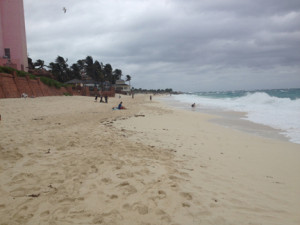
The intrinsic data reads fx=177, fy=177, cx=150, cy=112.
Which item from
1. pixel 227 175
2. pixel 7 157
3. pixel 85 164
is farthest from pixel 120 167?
pixel 7 157

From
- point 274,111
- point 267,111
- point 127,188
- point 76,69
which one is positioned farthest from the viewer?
point 76,69

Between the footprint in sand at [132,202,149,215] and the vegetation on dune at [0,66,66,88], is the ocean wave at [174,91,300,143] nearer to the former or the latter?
the footprint in sand at [132,202,149,215]

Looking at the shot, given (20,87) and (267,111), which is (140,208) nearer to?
(267,111)

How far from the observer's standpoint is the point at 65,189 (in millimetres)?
2721

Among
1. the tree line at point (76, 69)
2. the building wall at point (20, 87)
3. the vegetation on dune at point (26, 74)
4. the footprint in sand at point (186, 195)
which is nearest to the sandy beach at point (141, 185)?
the footprint in sand at point (186, 195)

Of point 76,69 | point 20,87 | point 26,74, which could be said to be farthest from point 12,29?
point 76,69

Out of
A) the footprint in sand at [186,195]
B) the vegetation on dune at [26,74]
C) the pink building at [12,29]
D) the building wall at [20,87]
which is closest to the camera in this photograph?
the footprint in sand at [186,195]

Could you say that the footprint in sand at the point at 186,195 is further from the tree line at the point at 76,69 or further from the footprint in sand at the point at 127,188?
the tree line at the point at 76,69

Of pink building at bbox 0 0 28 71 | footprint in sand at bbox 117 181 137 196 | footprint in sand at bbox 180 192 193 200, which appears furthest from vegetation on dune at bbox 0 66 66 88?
footprint in sand at bbox 180 192 193 200

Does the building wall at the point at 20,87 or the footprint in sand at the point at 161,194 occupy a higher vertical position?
the building wall at the point at 20,87

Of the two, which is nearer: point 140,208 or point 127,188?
point 140,208

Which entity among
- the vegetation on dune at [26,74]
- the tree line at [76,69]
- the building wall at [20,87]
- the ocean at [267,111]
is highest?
the tree line at [76,69]

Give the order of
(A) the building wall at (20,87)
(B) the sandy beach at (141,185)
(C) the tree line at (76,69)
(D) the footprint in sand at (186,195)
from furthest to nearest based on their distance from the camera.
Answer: (C) the tree line at (76,69)
(A) the building wall at (20,87)
(D) the footprint in sand at (186,195)
(B) the sandy beach at (141,185)

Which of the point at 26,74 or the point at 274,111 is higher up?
the point at 26,74
